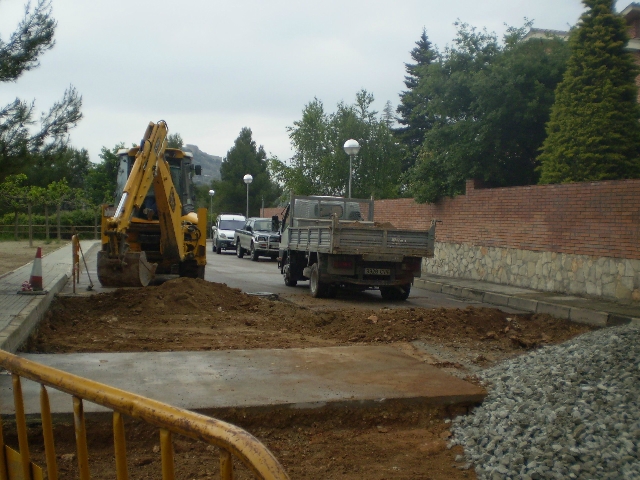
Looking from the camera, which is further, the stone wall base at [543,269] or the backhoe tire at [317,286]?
the backhoe tire at [317,286]

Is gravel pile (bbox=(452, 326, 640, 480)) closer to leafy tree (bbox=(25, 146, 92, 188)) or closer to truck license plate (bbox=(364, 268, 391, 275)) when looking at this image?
truck license plate (bbox=(364, 268, 391, 275))

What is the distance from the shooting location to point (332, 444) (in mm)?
4996

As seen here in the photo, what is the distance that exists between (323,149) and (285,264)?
24890 millimetres

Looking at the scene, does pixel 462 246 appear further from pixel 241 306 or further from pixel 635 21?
pixel 635 21

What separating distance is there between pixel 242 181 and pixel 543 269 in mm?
58947

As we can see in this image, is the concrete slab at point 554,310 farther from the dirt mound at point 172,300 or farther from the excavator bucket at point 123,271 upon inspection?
the excavator bucket at point 123,271

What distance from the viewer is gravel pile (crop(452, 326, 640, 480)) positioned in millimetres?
4297

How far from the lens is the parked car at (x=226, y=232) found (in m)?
34.8

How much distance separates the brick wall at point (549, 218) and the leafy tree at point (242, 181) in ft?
163

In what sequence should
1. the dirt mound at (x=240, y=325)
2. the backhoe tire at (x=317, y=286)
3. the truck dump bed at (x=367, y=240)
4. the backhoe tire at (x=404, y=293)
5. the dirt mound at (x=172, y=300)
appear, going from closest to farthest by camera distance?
the dirt mound at (x=240, y=325) < the dirt mound at (x=172, y=300) < the truck dump bed at (x=367, y=240) < the backhoe tire at (x=317, y=286) < the backhoe tire at (x=404, y=293)

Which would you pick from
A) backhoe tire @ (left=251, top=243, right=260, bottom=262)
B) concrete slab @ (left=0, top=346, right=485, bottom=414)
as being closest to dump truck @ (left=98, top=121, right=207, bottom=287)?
concrete slab @ (left=0, top=346, right=485, bottom=414)

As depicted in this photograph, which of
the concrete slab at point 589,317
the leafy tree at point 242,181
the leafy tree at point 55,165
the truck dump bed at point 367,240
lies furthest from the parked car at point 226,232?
the leafy tree at point 242,181

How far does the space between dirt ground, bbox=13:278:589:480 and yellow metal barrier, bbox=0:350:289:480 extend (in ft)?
3.56

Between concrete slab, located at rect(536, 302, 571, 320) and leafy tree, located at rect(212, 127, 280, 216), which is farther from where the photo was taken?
leafy tree, located at rect(212, 127, 280, 216)
